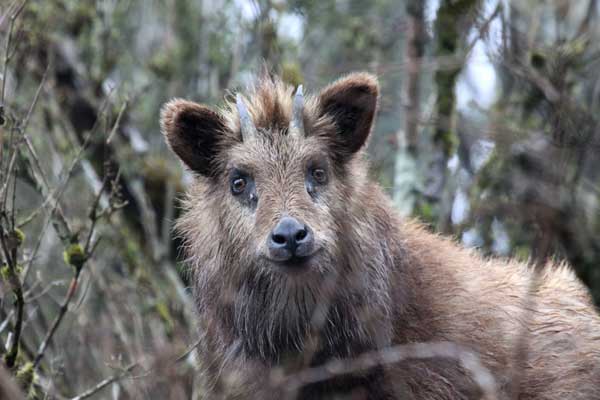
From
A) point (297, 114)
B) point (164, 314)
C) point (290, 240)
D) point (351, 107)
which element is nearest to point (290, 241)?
point (290, 240)

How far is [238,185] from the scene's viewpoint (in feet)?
23.4

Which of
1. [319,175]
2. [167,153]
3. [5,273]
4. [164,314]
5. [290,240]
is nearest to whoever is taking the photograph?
[290,240]

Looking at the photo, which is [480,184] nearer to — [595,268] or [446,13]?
[446,13]

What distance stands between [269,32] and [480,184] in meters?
3.52

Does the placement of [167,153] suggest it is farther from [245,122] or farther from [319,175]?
[319,175]

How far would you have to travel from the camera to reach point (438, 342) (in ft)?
21.9

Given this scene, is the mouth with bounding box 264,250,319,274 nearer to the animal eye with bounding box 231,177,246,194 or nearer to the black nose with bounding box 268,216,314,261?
the black nose with bounding box 268,216,314,261

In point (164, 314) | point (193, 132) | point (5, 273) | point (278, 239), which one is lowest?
point (164, 314)

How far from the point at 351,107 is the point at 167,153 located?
Answer: 26.1ft

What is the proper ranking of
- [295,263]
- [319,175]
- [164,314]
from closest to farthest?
[295,263] → [319,175] → [164,314]

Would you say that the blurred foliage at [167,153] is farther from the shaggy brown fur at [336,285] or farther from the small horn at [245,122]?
the small horn at [245,122]

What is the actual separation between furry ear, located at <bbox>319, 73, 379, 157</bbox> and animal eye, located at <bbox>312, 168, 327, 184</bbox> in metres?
0.36

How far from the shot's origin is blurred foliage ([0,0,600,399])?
286 inches

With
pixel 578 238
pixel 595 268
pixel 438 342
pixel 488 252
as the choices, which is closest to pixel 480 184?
pixel 488 252
